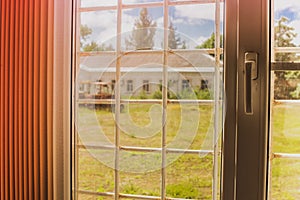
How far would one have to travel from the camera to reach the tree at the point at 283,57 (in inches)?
57.9

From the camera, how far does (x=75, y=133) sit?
69.1 inches

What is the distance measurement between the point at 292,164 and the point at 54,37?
3.75ft

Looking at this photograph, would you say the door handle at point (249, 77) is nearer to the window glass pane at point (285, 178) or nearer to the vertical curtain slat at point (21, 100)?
the window glass pane at point (285, 178)

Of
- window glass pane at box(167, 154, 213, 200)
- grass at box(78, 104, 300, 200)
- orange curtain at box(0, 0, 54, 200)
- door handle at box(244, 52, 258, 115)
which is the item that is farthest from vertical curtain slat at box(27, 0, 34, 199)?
door handle at box(244, 52, 258, 115)

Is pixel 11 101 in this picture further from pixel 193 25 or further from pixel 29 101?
pixel 193 25

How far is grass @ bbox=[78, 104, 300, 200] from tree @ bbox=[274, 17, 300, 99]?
6cm

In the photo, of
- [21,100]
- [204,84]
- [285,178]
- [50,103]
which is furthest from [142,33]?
[285,178]

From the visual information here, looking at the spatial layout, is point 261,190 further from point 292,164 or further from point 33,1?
point 33,1

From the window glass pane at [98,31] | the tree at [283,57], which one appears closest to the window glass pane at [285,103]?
the tree at [283,57]

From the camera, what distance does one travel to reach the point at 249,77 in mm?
1446

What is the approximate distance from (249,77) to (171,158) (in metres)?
0.49

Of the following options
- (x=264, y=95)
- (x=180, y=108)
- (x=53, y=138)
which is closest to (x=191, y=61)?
(x=180, y=108)

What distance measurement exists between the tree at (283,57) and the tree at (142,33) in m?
0.53

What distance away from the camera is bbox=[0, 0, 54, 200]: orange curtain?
1.65m
